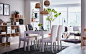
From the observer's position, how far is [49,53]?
16.5 ft

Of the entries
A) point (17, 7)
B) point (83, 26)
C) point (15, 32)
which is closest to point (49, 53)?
point (83, 26)

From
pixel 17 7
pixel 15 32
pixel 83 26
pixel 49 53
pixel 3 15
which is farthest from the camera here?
pixel 17 7

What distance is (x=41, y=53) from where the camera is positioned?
5.03 metres

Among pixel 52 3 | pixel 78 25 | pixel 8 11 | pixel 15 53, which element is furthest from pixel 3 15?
pixel 78 25

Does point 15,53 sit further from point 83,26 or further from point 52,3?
point 52,3

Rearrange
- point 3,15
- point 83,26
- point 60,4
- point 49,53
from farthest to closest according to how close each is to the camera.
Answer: point 60,4, point 3,15, point 83,26, point 49,53

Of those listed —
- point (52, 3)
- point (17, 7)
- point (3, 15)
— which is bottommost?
point (3, 15)

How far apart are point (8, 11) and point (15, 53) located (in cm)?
366

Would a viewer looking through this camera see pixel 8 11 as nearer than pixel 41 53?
No

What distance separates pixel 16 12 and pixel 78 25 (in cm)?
670

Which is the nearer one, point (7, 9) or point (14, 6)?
point (7, 9)

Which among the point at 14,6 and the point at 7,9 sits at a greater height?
the point at 14,6

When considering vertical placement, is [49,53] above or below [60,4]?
below

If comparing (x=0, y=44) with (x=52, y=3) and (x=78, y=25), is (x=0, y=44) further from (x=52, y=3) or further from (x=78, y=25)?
(x=78, y=25)
